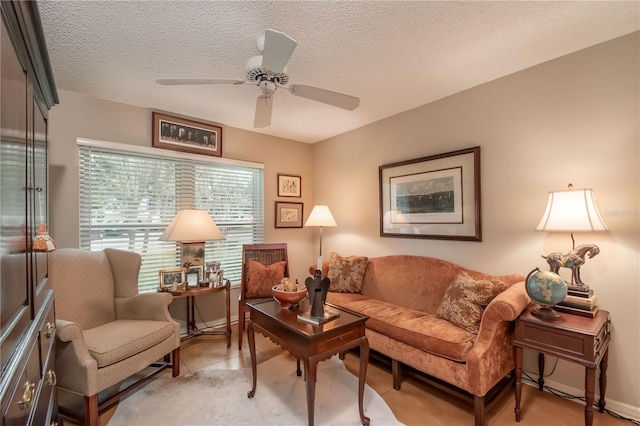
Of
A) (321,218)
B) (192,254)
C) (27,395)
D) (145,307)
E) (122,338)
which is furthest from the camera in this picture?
(321,218)

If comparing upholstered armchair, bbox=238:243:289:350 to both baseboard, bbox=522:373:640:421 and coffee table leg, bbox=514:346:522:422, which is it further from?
baseboard, bbox=522:373:640:421

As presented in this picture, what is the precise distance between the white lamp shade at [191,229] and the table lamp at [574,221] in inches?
109

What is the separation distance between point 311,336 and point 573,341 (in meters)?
1.52

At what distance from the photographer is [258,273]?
121 inches

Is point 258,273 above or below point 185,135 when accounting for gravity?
below

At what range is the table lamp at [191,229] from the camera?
2646mm

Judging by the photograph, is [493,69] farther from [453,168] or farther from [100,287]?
[100,287]

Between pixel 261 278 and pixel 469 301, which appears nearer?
pixel 469 301

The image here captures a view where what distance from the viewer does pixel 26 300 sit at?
104 cm

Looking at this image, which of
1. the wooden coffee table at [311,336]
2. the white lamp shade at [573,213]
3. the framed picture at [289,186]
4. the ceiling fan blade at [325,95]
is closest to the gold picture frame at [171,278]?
the wooden coffee table at [311,336]

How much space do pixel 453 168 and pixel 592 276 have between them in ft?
4.36

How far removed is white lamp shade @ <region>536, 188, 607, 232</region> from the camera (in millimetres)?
1786

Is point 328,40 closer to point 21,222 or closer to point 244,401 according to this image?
point 21,222

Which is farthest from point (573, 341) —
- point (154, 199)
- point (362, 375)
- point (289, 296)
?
point (154, 199)
